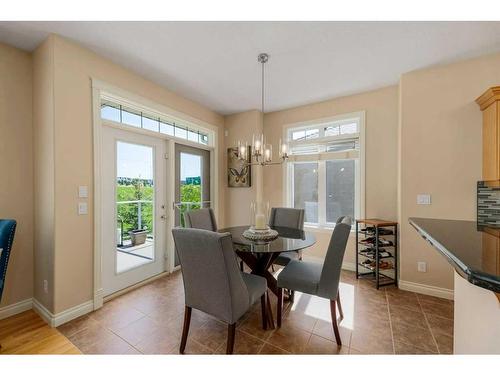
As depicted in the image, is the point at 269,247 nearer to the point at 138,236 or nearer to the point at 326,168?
the point at 138,236

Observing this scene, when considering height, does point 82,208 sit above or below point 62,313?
above

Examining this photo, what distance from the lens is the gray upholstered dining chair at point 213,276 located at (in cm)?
140

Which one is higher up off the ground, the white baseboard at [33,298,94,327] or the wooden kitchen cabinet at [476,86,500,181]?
the wooden kitchen cabinet at [476,86,500,181]

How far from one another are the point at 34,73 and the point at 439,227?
354cm

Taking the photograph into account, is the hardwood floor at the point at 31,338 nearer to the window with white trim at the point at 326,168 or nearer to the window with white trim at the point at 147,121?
the window with white trim at the point at 147,121

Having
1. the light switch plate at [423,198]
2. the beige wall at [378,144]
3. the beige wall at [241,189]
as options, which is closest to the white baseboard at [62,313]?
the beige wall at [241,189]

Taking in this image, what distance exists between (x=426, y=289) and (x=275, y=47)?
3.12 metres

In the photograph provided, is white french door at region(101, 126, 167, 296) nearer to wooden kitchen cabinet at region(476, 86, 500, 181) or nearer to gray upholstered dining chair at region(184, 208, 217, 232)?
gray upholstered dining chair at region(184, 208, 217, 232)

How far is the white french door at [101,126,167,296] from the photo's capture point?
2.44 metres

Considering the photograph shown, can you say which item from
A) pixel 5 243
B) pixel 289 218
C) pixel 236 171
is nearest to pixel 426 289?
pixel 289 218

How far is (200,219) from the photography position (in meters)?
2.71

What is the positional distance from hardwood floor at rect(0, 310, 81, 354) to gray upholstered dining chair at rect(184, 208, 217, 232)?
4.52 ft

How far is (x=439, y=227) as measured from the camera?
113cm

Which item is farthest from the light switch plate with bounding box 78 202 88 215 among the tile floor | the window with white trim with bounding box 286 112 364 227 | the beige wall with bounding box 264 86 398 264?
the beige wall with bounding box 264 86 398 264
